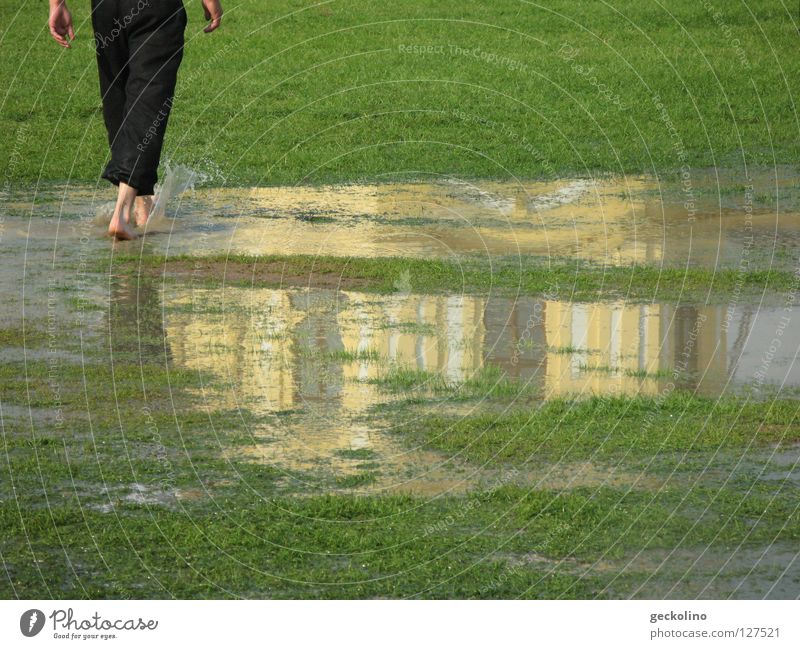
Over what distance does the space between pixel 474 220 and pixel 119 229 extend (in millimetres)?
2756

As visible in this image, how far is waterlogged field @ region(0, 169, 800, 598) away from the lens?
18.1 feet

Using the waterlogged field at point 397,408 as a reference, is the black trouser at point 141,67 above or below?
above

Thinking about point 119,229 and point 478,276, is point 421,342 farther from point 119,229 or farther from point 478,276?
point 119,229

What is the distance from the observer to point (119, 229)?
1061 centimetres

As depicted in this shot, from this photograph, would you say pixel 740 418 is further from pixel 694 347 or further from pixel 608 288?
pixel 608 288

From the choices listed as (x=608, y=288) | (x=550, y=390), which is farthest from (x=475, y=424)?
(x=608, y=288)

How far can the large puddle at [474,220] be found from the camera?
10836 mm

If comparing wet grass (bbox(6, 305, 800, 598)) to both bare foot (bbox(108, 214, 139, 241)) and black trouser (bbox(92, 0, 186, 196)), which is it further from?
bare foot (bbox(108, 214, 139, 241))

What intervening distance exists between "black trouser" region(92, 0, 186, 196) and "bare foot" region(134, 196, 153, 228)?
24.1 inches

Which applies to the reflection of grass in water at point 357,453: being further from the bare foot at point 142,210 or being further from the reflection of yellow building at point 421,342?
the bare foot at point 142,210

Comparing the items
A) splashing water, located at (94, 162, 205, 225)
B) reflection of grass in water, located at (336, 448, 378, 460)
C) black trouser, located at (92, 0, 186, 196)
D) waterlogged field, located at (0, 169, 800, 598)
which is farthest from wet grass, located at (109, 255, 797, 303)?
reflection of grass in water, located at (336, 448, 378, 460)

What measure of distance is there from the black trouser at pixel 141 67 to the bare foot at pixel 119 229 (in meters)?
0.28

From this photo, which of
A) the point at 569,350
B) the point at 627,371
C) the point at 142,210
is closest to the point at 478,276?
the point at 569,350

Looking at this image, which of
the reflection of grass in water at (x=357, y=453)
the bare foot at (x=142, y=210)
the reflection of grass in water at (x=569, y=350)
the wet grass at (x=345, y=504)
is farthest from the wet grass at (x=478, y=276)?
the reflection of grass in water at (x=357, y=453)
